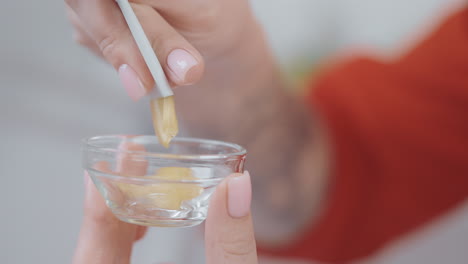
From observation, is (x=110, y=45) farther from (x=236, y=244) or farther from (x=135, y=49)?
(x=236, y=244)

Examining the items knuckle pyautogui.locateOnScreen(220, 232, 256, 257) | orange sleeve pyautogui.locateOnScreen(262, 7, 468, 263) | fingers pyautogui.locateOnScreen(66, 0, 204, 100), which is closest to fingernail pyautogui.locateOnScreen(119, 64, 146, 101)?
fingers pyautogui.locateOnScreen(66, 0, 204, 100)

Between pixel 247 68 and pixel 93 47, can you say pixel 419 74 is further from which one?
pixel 93 47

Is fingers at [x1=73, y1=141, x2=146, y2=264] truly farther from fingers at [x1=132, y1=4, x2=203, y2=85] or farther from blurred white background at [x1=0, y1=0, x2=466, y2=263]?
blurred white background at [x1=0, y1=0, x2=466, y2=263]

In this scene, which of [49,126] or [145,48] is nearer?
[145,48]

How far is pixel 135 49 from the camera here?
34cm

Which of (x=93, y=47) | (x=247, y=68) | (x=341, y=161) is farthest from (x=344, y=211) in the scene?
(x=93, y=47)

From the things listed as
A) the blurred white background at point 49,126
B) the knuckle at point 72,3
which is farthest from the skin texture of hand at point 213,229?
the blurred white background at point 49,126

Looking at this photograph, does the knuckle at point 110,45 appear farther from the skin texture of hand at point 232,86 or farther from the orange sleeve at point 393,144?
the orange sleeve at point 393,144

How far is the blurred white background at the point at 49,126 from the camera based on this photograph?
35.1 inches

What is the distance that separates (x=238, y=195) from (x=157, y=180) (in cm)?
6

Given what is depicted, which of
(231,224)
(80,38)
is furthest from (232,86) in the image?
(231,224)

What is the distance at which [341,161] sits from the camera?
0.83 meters

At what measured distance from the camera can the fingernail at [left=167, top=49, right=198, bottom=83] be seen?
1.05ft

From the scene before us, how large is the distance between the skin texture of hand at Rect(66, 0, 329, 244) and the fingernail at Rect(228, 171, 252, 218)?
79mm
